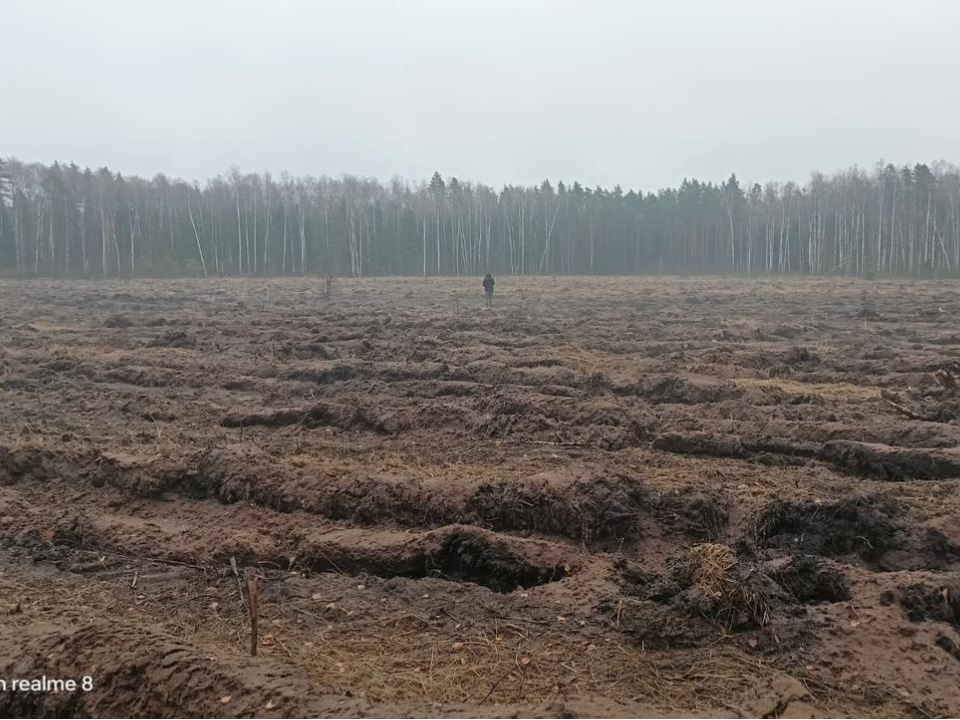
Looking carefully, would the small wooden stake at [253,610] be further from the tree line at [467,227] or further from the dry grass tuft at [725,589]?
the tree line at [467,227]

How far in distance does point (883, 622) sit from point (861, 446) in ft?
12.3

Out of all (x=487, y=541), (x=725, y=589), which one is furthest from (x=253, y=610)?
(x=725, y=589)

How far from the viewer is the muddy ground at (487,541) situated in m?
3.80

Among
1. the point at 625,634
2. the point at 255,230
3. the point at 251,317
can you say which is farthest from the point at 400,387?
the point at 255,230

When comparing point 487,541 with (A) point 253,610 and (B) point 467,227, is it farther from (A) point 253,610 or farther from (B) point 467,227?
(B) point 467,227

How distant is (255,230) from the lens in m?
64.9

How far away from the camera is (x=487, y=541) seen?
17.6 feet

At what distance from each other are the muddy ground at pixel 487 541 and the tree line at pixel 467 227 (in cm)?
4795

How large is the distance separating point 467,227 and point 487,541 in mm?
67683

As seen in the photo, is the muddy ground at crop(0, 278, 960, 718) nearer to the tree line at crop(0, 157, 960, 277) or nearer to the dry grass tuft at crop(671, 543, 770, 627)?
the dry grass tuft at crop(671, 543, 770, 627)

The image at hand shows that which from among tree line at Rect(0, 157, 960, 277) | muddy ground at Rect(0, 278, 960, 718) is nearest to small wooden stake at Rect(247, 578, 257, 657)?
muddy ground at Rect(0, 278, 960, 718)

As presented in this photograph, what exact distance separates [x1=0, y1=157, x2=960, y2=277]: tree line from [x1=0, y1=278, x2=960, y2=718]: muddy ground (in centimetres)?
4795

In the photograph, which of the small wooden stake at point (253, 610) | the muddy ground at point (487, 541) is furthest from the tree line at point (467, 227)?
the small wooden stake at point (253, 610)

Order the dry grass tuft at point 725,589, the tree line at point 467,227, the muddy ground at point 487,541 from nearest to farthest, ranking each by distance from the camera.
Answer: the muddy ground at point 487,541
the dry grass tuft at point 725,589
the tree line at point 467,227
